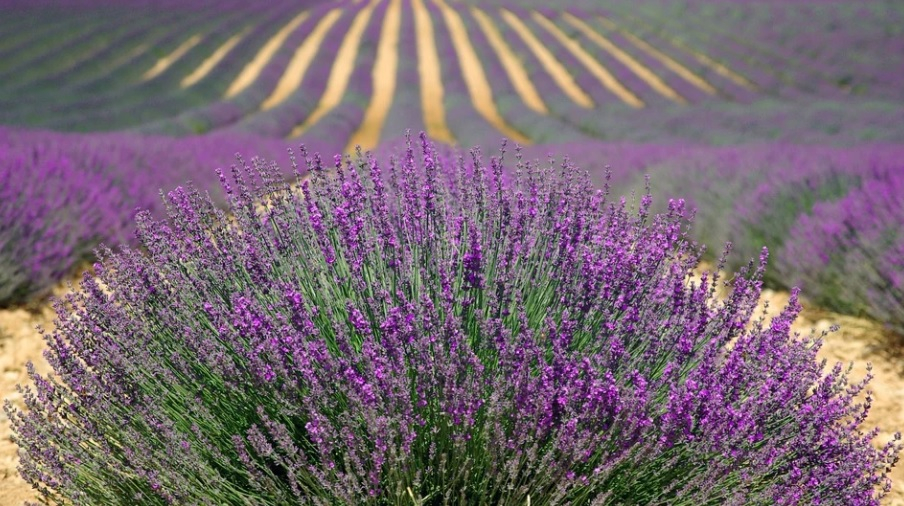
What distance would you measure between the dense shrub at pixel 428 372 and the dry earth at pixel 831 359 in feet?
2.32

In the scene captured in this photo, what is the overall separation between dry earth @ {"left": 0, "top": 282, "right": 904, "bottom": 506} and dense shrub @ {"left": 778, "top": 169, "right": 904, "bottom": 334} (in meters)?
0.12

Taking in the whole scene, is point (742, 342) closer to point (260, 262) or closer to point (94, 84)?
point (260, 262)

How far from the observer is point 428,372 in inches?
65.5

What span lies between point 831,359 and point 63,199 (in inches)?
194

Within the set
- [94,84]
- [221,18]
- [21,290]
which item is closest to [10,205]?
[21,290]

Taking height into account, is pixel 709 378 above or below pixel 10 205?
below

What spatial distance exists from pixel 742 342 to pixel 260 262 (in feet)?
4.14

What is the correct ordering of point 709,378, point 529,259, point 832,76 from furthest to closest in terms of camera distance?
point 832,76
point 529,259
point 709,378

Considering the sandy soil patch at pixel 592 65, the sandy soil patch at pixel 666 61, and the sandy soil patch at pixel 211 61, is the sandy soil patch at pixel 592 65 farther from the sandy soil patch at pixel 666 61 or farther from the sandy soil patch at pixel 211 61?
the sandy soil patch at pixel 211 61

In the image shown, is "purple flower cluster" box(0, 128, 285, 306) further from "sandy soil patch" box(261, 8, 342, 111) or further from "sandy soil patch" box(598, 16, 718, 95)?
"sandy soil patch" box(598, 16, 718, 95)

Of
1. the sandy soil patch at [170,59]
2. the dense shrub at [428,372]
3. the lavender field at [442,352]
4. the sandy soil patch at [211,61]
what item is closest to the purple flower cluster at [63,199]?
the lavender field at [442,352]

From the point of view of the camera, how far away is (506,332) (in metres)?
1.65

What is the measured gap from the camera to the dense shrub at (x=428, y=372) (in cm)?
165

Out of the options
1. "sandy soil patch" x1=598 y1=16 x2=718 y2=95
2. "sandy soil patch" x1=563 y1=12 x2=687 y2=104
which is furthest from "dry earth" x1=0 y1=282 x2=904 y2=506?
"sandy soil patch" x1=598 y1=16 x2=718 y2=95
